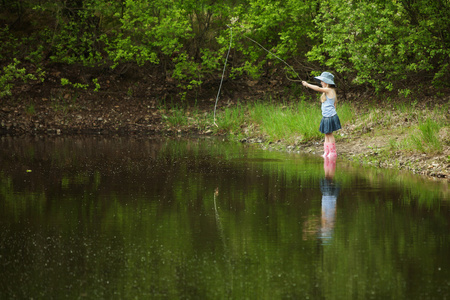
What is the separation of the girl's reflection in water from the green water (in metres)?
0.03

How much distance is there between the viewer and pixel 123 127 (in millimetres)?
21703

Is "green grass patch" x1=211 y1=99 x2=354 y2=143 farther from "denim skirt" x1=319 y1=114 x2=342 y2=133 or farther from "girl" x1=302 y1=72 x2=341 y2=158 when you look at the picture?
"denim skirt" x1=319 y1=114 x2=342 y2=133

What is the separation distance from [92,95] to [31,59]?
232cm

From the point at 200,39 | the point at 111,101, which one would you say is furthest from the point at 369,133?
the point at 111,101

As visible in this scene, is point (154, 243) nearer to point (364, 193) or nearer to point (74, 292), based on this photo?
point (74, 292)

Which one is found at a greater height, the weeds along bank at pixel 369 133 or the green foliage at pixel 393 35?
the green foliage at pixel 393 35

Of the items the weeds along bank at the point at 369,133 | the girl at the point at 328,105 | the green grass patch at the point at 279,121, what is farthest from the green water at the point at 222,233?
the green grass patch at the point at 279,121

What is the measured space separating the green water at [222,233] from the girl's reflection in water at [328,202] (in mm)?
26

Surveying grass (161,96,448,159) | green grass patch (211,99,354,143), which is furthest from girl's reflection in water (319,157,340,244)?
green grass patch (211,99,354,143)

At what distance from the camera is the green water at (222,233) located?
523 centimetres

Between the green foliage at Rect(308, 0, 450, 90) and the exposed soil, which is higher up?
the green foliage at Rect(308, 0, 450, 90)

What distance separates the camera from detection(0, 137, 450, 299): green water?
17.2ft

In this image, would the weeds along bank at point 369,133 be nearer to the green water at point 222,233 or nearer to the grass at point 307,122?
the grass at point 307,122

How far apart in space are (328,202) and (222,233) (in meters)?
2.14
